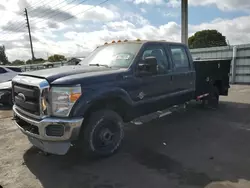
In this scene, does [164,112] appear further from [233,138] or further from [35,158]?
[35,158]

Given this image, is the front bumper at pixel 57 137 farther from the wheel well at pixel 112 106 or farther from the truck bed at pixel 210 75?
the truck bed at pixel 210 75

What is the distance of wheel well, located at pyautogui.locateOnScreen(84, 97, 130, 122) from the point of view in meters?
3.63

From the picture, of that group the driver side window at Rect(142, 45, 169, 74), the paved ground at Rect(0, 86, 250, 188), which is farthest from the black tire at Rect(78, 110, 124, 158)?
the driver side window at Rect(142, 45, 169, 74)

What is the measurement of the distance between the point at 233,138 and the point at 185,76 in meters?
1.73

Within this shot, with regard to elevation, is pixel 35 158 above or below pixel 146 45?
below

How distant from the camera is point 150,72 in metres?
4.27

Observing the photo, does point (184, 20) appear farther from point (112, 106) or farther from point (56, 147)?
point (56, 147)

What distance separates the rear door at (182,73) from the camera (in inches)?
204

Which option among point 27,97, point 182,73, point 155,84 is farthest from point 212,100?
point 27,97

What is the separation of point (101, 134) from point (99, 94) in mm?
688

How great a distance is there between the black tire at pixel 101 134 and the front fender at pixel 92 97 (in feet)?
0.83

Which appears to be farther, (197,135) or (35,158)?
(197,135)

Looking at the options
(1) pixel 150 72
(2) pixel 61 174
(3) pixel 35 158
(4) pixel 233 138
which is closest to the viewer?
(2) pixel 61 174

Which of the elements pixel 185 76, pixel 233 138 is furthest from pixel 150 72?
pixel 233 138
